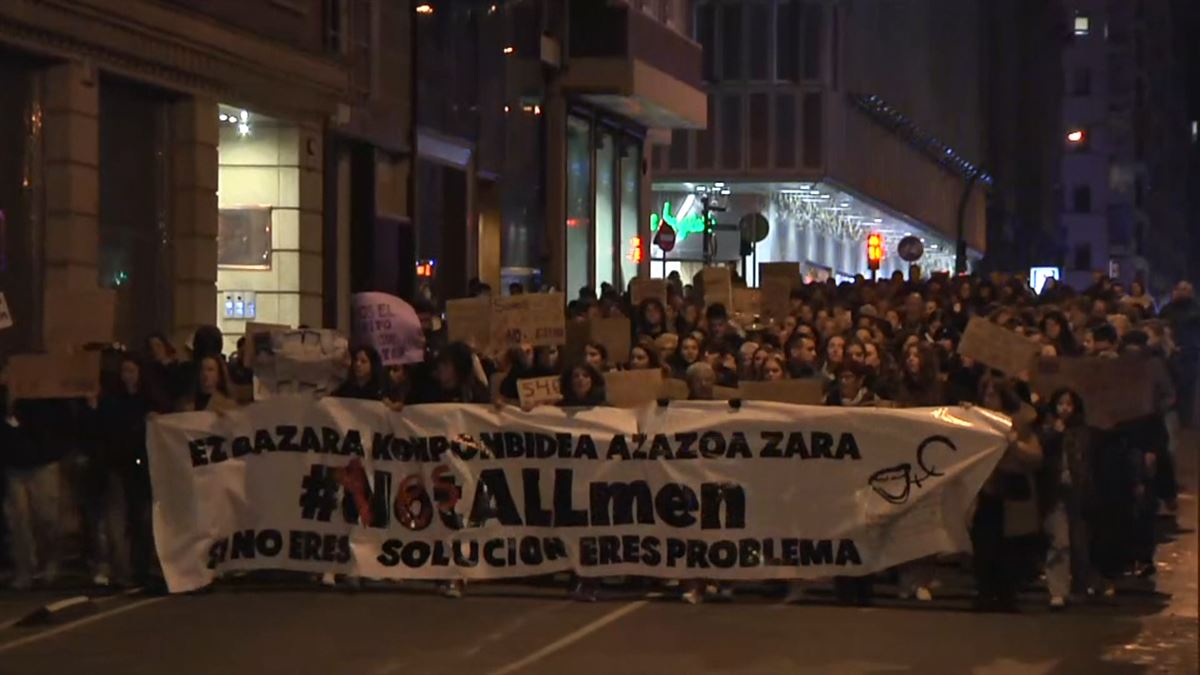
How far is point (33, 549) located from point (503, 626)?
3.67 m

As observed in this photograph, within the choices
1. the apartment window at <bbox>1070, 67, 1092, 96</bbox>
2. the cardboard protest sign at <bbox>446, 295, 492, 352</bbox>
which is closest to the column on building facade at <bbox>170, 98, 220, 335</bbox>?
the cardboard protest sign at <bbox>446, 295, 492, 352</bbox>

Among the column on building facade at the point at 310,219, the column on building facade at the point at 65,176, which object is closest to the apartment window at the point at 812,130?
the column on building facade at the point at 310,219

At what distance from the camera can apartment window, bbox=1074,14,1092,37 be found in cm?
11538

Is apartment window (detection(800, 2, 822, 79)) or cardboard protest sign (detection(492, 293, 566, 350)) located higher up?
apartment window (detection(800, 2, 822, 79))

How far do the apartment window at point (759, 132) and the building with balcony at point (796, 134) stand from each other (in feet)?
0.12

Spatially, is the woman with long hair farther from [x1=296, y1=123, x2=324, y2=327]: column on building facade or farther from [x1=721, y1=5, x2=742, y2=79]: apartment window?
[x1=721, y1=5, x2=742, y2=79]: apartment window

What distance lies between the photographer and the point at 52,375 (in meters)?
15.4

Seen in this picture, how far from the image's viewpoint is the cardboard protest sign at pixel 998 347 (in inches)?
592

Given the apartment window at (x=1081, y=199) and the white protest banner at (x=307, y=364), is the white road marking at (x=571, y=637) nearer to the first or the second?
the white protest banner at (x=307, y=364)

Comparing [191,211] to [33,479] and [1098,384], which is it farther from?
[1098,384]

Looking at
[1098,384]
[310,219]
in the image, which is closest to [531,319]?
[1098,384]

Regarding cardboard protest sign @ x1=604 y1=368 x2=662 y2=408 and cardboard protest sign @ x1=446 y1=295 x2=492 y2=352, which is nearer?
cardboard protest sign @ x1=604 y1=368 x2=662 y2=408

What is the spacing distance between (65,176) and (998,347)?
934 centimetres

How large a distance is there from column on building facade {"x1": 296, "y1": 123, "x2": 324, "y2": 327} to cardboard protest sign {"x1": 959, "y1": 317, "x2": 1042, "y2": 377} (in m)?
11.8
